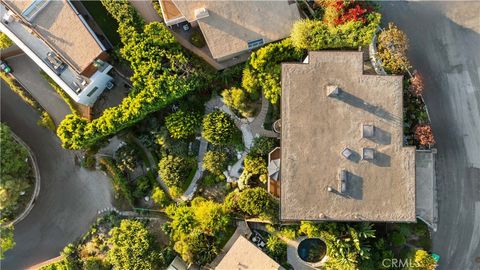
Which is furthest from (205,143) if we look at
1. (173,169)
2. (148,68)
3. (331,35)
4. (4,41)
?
(4,41)

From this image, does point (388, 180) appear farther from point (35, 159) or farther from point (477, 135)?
point (35, 159)

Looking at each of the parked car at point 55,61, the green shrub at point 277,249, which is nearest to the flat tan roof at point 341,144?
→ the green shrub at point 277,249

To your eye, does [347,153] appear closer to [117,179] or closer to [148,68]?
[148,68]

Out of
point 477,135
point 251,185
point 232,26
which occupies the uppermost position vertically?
point 232,26

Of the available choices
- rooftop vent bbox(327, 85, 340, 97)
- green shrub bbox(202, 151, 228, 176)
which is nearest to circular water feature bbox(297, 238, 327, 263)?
green shrub bbox(202, 151, 228, 176)

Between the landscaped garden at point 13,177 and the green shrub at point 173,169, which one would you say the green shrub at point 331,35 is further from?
the landscaped garden at point 13,177

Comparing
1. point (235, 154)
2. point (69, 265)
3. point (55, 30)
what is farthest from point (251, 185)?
point (55, 30)

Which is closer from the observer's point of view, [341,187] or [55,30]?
[341,187]
